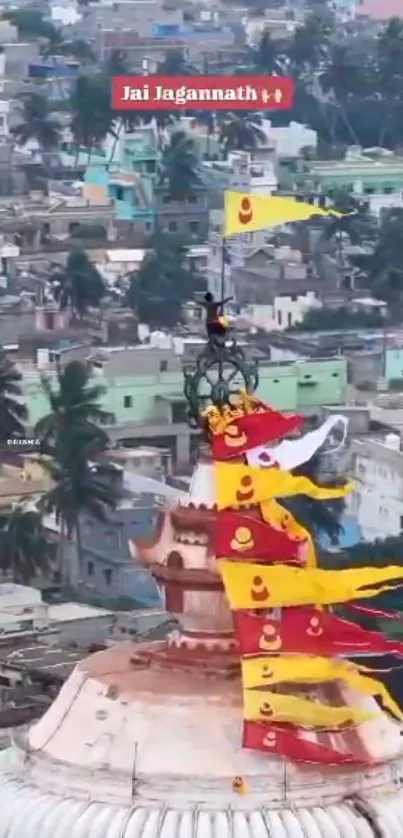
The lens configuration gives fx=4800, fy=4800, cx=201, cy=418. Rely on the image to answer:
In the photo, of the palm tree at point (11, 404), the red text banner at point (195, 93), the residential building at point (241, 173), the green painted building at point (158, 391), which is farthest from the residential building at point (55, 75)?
the palm tree at point (11, 404)

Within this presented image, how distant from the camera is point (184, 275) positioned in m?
102

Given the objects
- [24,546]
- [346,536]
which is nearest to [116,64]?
[346,536]

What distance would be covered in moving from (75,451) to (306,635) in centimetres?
5791

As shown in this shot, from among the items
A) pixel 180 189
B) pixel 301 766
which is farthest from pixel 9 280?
pixel 301 766

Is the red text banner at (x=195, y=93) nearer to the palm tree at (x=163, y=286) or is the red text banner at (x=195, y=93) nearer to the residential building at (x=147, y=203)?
the residential building at (x=147, y=203)

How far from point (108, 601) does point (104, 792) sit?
4883 centimetres

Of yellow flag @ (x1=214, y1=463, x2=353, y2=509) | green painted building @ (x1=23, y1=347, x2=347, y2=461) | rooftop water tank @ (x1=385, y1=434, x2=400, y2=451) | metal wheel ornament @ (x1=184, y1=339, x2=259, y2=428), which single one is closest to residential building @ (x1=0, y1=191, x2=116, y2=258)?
green painted building @ (x1=23, y1=347, x2=347, y2=461)

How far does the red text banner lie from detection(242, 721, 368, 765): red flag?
4095 inches

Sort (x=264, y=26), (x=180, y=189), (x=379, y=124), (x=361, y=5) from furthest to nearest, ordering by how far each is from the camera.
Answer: (x=361, y=5), (x=264, y=26), (x=379, y=124), (x=180, y=189)

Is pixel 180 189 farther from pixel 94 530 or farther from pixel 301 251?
pixel 94 530

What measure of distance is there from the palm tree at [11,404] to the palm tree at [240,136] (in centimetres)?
4055

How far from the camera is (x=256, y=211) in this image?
47.7 ft

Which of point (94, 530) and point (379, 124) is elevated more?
point (94, 530)

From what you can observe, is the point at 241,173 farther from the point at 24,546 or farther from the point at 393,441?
the point at 24,546
